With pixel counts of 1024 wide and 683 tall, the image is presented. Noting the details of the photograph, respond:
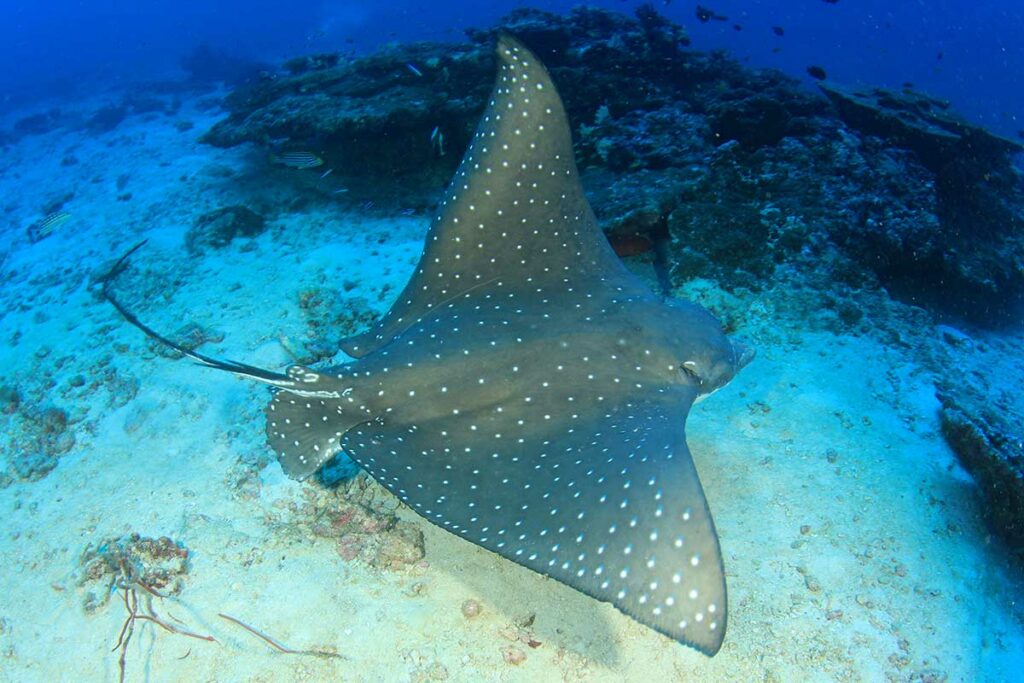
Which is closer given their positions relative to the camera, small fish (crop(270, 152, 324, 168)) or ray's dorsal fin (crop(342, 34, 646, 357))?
ray's dorsal fin (crop(342, 34, 646, 357))

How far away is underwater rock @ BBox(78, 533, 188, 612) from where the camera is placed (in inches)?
143

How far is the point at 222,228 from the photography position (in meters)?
8.34

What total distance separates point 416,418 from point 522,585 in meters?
1.36

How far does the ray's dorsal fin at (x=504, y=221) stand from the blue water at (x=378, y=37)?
102 feet

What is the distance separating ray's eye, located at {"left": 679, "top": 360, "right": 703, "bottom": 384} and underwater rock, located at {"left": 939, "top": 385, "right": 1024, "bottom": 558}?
2625 mm

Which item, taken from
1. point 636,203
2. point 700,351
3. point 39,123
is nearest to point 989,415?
point 700,351

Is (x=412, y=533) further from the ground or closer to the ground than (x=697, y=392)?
closer to the ground

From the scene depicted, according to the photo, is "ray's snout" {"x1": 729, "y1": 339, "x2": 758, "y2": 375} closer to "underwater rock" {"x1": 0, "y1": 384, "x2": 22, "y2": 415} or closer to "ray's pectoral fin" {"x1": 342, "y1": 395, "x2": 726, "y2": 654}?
"ray's pectoral fin" {"x1": 342, "y1": 395, "x2": 726, "y2": 654}

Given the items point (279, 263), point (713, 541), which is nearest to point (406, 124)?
point (279, 263)

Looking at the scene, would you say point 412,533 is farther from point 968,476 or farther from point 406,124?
point 406,124

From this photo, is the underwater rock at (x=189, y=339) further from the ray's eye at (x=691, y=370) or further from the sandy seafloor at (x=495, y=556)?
the ray's eye at (x=691, y=370)

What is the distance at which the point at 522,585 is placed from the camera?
11.9 feet

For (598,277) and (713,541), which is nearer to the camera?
(713,541)

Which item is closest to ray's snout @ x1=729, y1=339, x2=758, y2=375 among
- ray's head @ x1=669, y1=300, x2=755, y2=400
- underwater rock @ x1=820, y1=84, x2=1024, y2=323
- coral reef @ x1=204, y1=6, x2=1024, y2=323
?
ray's head @ x1=669, y1=300, x2=755, y2=400
